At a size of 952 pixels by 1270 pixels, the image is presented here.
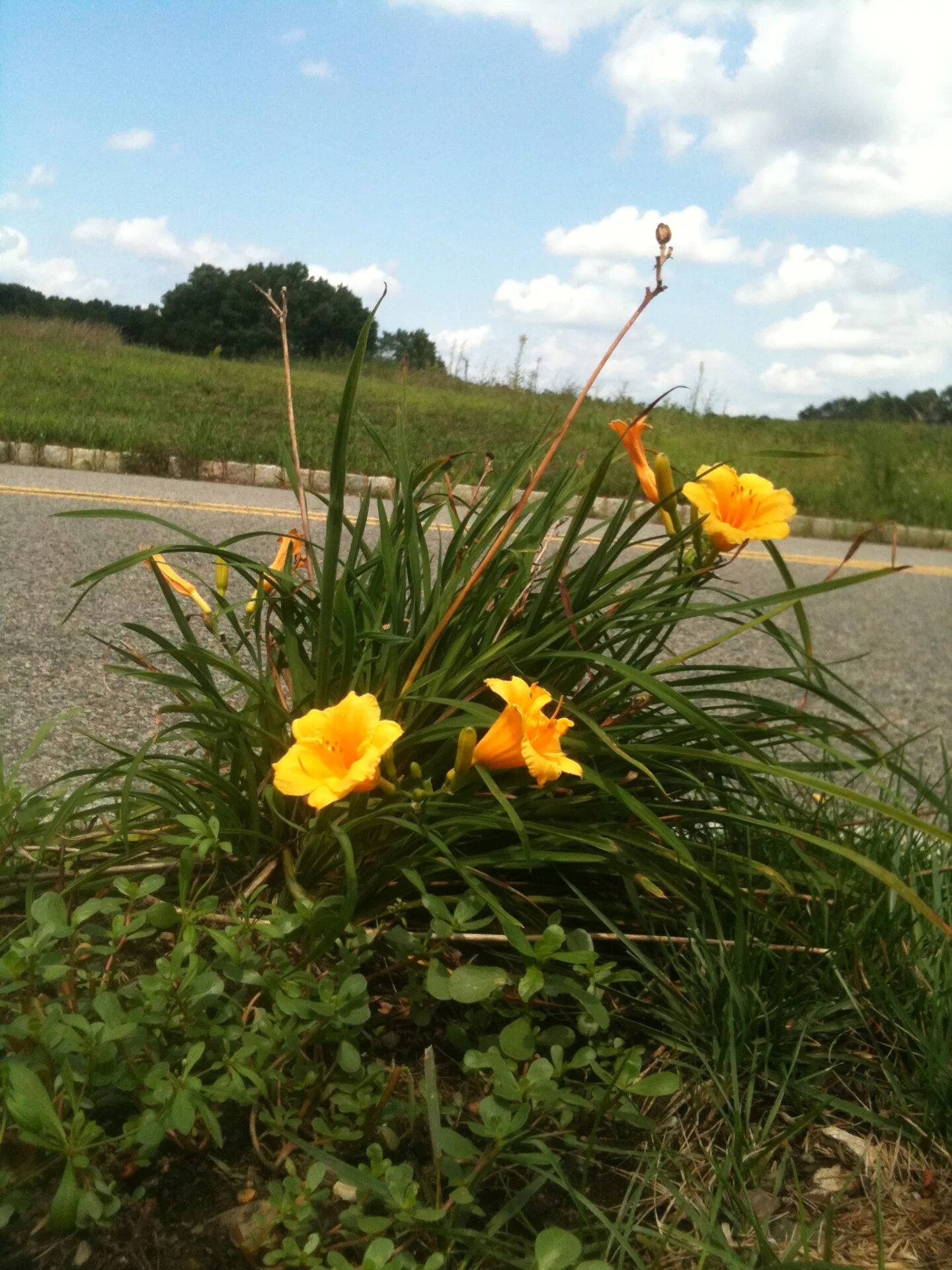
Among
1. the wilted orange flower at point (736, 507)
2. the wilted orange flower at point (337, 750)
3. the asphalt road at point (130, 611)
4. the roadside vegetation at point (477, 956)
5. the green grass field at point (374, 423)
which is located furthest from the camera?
the green grass field at point (374, 423)

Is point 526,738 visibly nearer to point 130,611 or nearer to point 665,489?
point 665,489

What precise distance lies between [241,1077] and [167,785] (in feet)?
1.79

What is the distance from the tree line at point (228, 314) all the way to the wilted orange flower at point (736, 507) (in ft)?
47.9

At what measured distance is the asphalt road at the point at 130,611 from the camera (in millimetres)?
2818

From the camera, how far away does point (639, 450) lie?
1.77 m

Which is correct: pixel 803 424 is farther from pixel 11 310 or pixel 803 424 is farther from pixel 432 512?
pixel 432 512

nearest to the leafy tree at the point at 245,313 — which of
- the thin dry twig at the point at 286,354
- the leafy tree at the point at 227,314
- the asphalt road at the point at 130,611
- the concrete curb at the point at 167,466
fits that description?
the leafy tree at the point at 227,314

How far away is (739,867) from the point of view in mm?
1714

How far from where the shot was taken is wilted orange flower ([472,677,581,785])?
4.73 ft

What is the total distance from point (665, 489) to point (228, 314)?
22.0 meters

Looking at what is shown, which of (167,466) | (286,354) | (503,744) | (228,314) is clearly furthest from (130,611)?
(228,314)

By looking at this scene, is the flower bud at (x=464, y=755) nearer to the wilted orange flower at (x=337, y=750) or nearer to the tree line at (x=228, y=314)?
the wilted orange flower at (x=337, y=750)

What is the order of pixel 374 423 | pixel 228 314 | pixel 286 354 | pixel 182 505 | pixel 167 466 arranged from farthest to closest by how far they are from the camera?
pixel 228 314 < pixel 167 466 < pixel 374 423 < pixel 182 505 < pixel 286 354

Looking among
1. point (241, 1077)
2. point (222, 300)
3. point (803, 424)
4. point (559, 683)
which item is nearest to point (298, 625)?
point (559, 683)
